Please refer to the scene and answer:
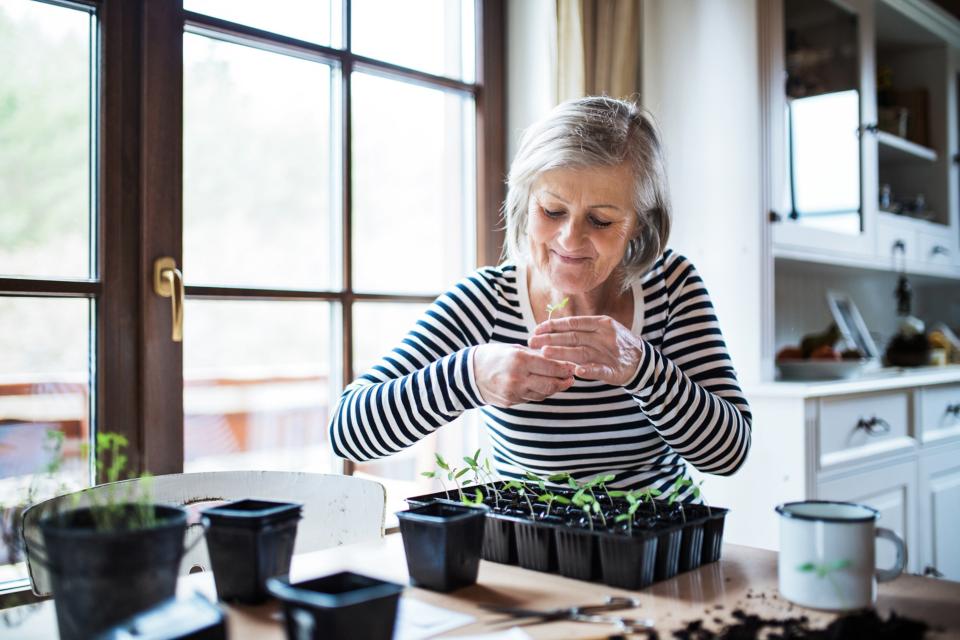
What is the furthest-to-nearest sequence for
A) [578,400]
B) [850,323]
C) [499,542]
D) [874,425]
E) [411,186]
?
[850,323] → [874,425] → [411,186] → [578,400] → [499,542]

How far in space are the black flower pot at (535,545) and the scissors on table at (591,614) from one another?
0.12 m

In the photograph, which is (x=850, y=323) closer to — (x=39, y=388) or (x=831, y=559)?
(x=831, y=559)

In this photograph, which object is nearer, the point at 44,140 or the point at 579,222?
the point at 579,222

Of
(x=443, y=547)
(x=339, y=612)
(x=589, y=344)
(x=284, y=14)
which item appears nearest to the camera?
(x=339, y=612)

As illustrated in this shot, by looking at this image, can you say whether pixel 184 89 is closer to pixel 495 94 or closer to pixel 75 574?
pixel 495 94

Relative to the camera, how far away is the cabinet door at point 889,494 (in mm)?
2240

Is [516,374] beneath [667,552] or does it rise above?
above

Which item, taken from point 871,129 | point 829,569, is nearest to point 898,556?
point 829,569

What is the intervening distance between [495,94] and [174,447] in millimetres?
1348

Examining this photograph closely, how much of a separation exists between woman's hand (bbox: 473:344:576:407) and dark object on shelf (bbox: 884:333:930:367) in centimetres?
241

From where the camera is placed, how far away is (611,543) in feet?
2.88

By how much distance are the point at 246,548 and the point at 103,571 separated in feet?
0.54

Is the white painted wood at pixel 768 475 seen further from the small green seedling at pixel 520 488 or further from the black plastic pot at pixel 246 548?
the black plastic pot at pixel 246 548

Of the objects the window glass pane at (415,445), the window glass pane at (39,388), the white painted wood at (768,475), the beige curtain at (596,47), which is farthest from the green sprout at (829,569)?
the beige curtain at (596,47)
